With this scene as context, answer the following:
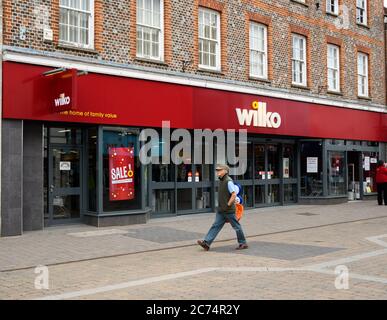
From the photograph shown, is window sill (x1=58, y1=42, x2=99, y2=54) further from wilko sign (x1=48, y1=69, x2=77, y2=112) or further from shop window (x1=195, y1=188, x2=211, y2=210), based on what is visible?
shop window (x1=195, y1=188, x2=211, y2=210)

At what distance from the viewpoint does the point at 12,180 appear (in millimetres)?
12102

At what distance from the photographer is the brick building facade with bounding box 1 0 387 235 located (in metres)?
12.5

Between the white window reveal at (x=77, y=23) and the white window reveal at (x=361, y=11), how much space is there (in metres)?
14.3

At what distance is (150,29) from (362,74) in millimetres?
12330

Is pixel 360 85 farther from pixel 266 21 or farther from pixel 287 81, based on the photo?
pixel 266 21

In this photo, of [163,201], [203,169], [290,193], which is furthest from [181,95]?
[290,193]

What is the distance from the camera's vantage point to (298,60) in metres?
20.2

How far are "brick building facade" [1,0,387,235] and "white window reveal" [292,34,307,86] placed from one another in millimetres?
45

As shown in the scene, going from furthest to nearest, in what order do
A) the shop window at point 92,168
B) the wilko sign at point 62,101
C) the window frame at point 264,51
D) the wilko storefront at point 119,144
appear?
the window frame at point 264,51
the shop window at point 92,168
the wilko storefront at point 119,144
the wilko sign at point 62,101

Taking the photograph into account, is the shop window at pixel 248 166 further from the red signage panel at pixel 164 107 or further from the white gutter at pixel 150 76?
the white gutter at pixel 150 76

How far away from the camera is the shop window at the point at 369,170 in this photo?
23.5 metres
